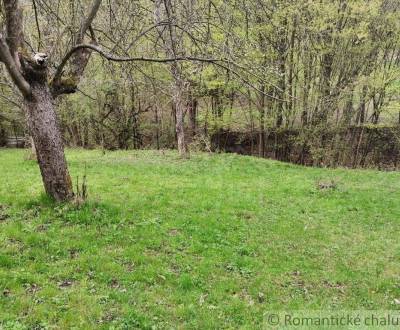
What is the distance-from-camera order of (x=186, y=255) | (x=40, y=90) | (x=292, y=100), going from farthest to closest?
1. (x=292, y=100)
2. (x=40, y=90)
3. (x=186, y=255)

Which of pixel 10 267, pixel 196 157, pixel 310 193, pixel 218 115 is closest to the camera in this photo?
pixel 10 267

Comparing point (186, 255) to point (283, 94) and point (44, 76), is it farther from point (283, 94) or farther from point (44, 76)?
point (283, 94)

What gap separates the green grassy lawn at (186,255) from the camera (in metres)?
5.38

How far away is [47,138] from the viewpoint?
26.8 feet

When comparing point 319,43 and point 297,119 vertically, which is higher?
point 319,43

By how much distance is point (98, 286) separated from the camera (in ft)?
19.1

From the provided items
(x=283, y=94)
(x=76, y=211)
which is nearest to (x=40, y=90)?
(x=76, y=211)

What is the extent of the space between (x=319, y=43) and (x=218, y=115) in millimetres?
7262

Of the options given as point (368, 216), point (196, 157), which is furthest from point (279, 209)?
point (196, 157)

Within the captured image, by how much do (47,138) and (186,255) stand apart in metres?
3.63

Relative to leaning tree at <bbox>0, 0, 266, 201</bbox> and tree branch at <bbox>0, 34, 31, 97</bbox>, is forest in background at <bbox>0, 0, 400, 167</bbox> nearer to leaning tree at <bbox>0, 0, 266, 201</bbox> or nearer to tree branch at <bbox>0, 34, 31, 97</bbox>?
leaning tree at <bbox>0, 0, 266, 201</bbox>

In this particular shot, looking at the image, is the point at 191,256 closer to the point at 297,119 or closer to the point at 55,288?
the point at 55,288

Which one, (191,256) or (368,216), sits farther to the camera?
(368,216)

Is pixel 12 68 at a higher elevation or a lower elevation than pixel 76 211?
higher
